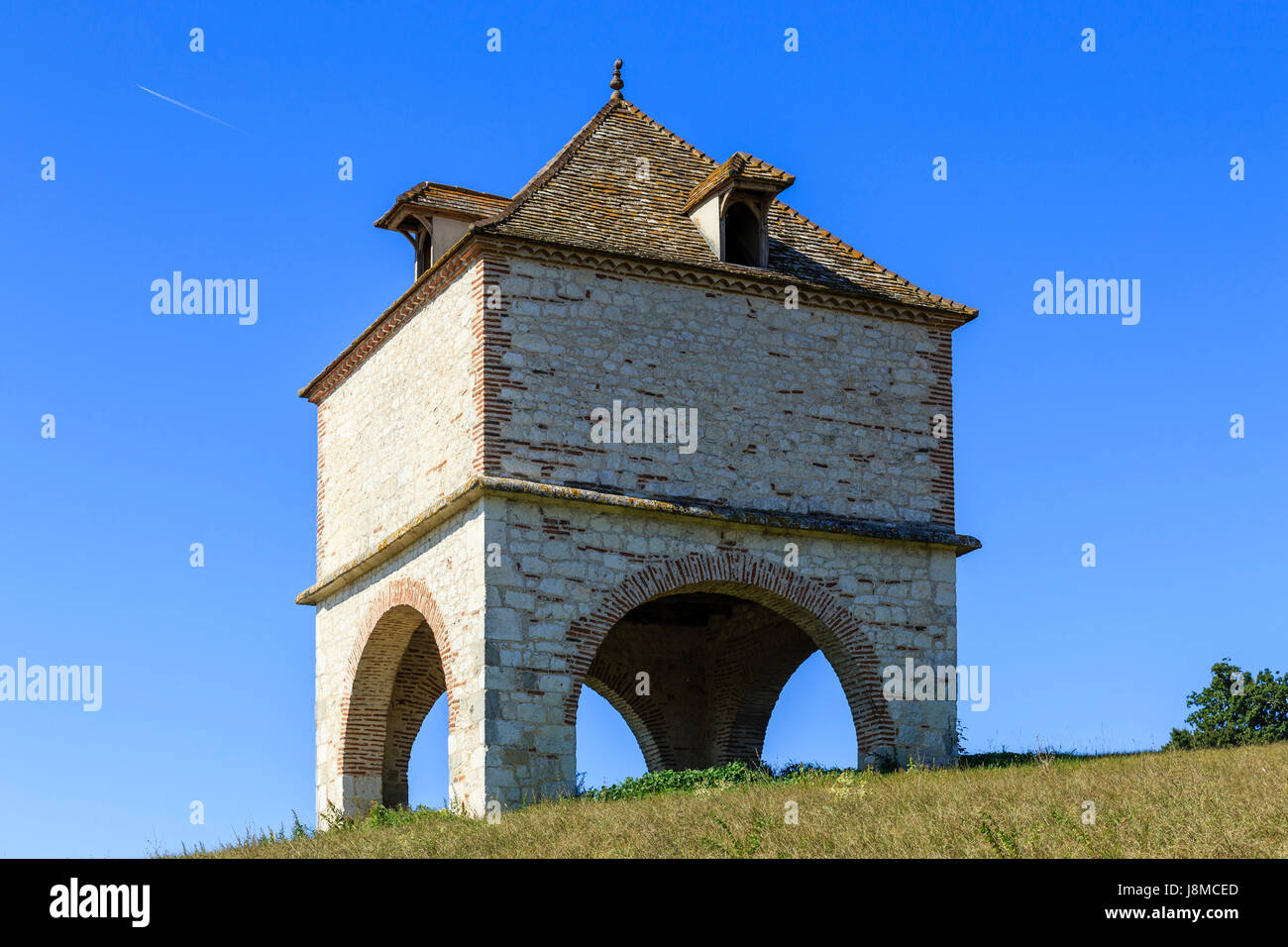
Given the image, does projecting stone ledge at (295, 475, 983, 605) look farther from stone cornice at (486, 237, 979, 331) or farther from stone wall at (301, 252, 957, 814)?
stone cornice at (486, 237, 979, 331)

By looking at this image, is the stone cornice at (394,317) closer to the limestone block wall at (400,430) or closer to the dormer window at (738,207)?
the limestone block wall at (400,430)

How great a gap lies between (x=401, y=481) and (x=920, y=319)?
24.3ft

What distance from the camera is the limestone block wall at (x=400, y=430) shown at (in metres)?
20.8

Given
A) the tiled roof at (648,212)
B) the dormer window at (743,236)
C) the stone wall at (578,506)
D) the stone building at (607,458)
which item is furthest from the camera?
the dormer window at (743,236)

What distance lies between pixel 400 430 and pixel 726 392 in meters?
4.53

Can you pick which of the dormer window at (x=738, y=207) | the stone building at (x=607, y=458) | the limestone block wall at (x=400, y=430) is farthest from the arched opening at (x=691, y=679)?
the dormer window at (x=738, y=207)

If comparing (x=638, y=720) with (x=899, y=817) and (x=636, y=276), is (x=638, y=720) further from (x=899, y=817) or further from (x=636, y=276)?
(x=899, y=817)

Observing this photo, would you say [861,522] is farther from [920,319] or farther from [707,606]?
[707,606]

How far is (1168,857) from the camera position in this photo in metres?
12.8

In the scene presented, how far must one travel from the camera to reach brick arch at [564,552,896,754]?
20.4m

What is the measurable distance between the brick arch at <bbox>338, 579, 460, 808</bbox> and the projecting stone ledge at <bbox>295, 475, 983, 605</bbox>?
0.67 metres

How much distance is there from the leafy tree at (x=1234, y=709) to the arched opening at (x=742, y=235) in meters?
18.1
